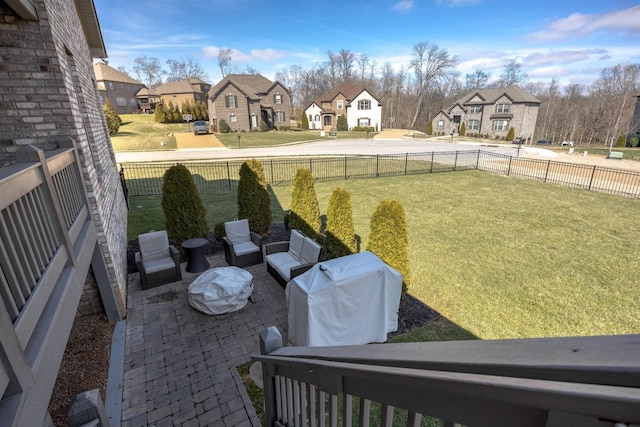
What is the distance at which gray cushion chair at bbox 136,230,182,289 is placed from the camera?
6.96 m

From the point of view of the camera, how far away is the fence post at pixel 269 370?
2.51m

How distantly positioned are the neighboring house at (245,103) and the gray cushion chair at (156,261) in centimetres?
3457

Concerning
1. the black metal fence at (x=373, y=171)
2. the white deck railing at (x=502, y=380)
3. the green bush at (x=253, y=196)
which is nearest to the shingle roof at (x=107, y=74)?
the black metal fence at (x=373, y=171)

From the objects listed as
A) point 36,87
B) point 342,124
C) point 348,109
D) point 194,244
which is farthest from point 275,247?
point 348,109

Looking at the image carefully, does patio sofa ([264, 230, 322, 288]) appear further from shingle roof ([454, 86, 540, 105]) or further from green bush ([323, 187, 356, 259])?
shingle roof ([454, 86, 540, 105])

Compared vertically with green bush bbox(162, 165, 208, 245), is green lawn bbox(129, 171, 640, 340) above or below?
below

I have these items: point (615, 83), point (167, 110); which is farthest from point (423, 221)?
point (615, 83)

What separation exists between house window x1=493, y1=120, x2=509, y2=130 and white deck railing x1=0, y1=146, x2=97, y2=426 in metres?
51.0

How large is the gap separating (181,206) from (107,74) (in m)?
56.1

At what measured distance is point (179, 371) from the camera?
4.81 metres

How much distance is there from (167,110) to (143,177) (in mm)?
28587

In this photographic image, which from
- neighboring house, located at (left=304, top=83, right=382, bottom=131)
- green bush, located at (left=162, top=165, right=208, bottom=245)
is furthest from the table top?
neighboring house, located at (left=304, top=83, right=382, bottom=131)

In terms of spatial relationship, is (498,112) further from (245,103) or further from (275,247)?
(275,247)

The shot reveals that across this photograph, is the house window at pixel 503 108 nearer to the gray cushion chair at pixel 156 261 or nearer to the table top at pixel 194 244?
the table top at pixel 194 244
